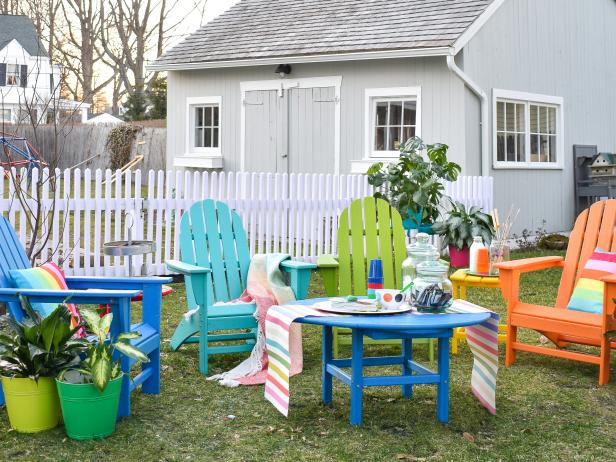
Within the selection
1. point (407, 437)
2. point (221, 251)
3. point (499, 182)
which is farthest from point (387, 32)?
point (407, 437)

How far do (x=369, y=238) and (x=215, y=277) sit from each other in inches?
42.8

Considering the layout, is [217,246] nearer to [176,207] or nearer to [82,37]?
[176,207]

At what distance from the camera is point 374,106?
1254 centimetres

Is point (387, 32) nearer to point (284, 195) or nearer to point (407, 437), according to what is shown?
point (284, 195)

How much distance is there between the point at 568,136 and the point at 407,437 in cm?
1033

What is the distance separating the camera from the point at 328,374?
4.85 meters

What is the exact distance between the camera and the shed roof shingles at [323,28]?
38.9 ft

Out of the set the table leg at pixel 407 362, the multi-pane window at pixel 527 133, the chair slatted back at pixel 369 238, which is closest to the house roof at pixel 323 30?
the multi-pane window at pixel 527 133

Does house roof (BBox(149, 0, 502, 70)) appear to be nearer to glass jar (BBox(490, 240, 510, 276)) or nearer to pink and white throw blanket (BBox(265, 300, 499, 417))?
glass jar (BBox(490, 240, 510, 276))

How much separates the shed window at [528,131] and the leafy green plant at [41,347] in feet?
28.9

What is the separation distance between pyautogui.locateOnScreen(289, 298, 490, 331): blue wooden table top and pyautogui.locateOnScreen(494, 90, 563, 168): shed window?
798cm

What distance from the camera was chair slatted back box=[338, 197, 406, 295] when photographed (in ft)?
19.5

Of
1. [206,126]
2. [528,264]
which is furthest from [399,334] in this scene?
[206,126]

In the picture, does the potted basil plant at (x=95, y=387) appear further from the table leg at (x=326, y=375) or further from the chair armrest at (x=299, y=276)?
the chair armrest at (x=299, y=276)
